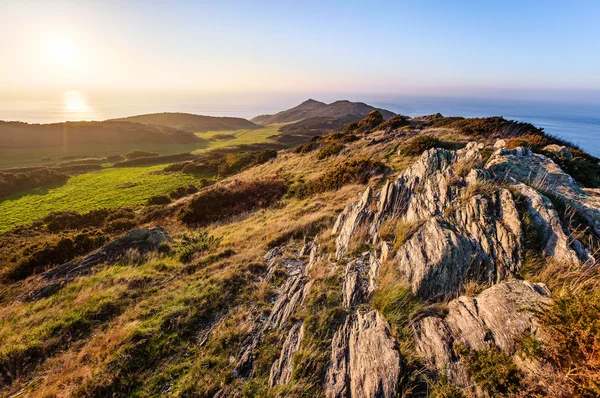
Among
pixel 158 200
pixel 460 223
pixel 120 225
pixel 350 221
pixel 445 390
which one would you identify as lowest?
pixel 120 225

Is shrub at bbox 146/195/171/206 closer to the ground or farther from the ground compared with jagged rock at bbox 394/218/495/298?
closer to the ground

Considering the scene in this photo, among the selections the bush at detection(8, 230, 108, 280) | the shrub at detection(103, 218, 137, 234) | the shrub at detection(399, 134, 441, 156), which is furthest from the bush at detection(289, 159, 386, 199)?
the bush at detection(8, 230, 108, 280)

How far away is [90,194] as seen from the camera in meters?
31.8

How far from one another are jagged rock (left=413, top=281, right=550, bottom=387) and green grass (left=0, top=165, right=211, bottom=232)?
105ft

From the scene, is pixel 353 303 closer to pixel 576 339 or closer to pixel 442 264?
pixel 442 264

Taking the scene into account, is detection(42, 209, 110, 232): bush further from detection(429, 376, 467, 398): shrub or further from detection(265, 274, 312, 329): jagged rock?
detection(429, 376, 467, 398): shrub

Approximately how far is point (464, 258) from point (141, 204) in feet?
103

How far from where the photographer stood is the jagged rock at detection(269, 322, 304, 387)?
5.16 meters

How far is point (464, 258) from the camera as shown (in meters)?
6.37

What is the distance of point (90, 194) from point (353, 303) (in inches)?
1520

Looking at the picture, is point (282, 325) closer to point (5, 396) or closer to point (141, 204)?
point (5, 396)

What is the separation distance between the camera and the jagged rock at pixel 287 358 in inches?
203

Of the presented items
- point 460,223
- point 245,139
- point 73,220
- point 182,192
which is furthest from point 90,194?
point 245,139

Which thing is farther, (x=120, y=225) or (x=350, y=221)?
(x=120, y=225)
